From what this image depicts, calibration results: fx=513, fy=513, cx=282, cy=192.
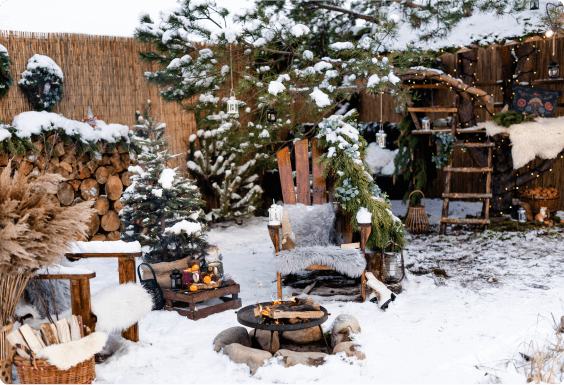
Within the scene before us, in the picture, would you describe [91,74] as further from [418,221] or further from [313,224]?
[418,221]

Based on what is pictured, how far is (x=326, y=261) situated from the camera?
14.4 ft

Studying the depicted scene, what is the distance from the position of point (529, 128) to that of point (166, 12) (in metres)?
4.94

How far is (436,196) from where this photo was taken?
9.06 metres

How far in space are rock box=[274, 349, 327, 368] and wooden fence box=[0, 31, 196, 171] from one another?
319 centimetres

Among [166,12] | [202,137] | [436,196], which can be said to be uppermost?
[166,12]

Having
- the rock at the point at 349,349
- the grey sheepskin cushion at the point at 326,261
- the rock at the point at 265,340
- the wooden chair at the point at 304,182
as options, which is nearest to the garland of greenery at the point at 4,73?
the wooden chair at the point at 304,182

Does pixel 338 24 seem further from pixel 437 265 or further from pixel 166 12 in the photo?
pixel 437 265

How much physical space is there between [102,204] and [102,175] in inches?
13.9

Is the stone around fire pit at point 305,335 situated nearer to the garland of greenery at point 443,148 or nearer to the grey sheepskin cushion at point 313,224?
the grey sheepskin cushion at point 313,224

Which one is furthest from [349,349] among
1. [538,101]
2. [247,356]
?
[538,101]

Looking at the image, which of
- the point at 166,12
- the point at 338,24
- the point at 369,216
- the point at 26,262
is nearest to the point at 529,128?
the point at 338,24

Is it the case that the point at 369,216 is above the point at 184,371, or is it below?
above

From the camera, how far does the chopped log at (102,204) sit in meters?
6.18

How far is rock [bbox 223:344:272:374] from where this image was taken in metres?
3.12
